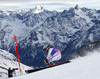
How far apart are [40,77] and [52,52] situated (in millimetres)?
4161

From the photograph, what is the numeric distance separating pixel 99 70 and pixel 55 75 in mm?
1881

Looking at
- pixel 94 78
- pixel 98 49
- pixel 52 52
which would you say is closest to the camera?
pixel 94 78

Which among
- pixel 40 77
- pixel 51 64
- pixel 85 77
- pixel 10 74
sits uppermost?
pixel 85 77

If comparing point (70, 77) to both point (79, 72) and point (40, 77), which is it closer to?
point (79, 72)

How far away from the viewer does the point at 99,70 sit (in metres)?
9.26

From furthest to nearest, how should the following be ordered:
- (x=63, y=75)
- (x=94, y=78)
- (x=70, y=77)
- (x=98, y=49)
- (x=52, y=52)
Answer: (x=98, y=49) < (x=52, y=52) < (x=63, y=75) < (x=70, y=77) < (x=94, y=78)

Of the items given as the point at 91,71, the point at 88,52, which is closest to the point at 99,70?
the point at 91,71

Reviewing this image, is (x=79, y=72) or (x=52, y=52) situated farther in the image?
(x=52, y=52)

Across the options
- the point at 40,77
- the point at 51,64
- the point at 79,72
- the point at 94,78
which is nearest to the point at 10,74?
the point at 51,64

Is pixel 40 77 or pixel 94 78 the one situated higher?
pixel 94 78

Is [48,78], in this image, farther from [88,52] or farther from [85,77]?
[88,52]

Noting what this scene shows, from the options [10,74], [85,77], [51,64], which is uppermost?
[85,77]

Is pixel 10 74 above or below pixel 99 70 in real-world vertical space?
below

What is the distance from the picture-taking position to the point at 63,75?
939 cm
